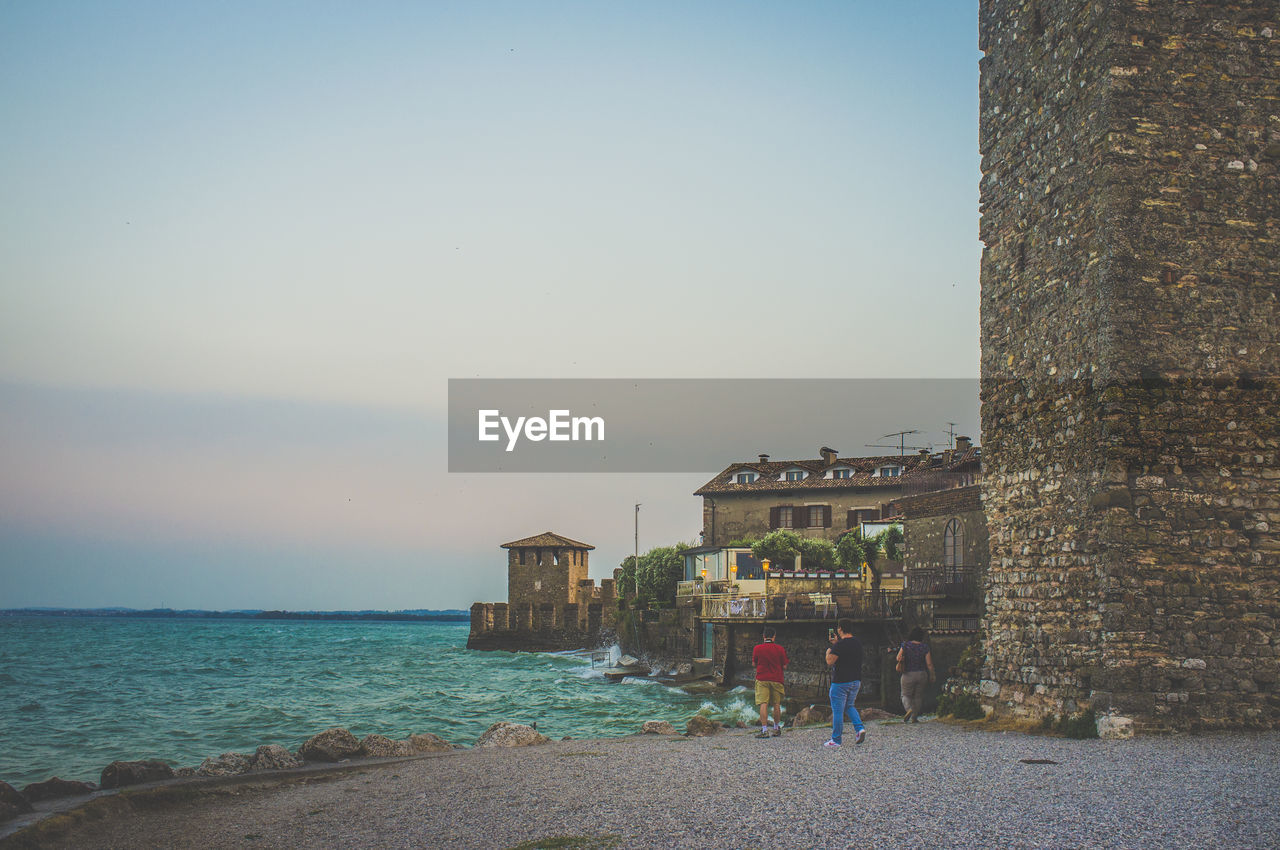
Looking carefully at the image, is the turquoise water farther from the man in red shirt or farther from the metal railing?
the man in red shirt

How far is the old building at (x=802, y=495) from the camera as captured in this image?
187 feet

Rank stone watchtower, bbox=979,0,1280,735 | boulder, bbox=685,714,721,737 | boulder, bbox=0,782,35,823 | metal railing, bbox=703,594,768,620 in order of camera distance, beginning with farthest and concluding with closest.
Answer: metal railing, bbox=703,594,768,620, boulder, bbox=685,714,721,737, stone watchtower, bbox=979,0,1280,735, boulder, bbox=0,782,35,823

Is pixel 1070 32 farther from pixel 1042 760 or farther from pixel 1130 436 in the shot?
pixel 1042 760

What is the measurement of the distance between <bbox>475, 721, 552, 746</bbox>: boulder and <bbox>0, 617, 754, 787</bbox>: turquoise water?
645 centimetres

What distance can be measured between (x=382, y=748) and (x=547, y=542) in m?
58.6

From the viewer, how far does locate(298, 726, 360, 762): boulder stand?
1448 cm

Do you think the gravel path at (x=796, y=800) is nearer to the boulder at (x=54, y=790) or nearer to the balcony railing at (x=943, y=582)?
the boulder at (x=54, y=790)

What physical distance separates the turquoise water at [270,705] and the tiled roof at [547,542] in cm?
1390

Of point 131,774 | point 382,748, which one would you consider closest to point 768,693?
point 382,748

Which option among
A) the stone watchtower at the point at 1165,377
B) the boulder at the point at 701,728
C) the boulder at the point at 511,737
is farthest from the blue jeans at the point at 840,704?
the boulder at the point at 511,737

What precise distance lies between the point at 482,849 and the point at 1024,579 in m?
8.43

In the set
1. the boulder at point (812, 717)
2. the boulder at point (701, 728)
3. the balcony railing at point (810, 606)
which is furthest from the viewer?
the balcony railing at point (810, 606)

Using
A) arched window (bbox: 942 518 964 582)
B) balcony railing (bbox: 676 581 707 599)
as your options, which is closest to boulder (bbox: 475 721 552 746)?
arched window (bbox: 942 518 964 582)

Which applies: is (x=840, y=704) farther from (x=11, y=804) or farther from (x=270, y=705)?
(x=270, y=705)
